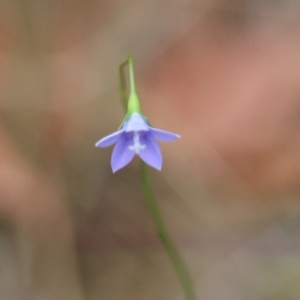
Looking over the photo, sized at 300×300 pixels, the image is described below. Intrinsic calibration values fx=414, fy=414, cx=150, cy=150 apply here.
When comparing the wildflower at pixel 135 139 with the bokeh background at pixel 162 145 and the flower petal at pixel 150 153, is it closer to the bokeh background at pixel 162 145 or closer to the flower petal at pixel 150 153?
the flower petal at pixel 150 153

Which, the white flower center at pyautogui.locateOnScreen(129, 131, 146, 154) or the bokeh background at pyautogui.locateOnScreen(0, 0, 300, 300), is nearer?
the white flower center at pyautogui.locateOnScreen(129, 131, 146, 154)

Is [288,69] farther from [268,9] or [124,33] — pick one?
[124,33]

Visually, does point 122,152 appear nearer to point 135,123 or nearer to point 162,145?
point 135,123

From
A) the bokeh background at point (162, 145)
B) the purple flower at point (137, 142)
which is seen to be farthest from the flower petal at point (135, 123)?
the bokeh background at point (162, 145)

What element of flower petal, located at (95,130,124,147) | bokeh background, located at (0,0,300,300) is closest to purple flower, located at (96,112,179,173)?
flower petal, located at (95,130,124,147)

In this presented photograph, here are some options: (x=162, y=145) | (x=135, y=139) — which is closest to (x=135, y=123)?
(x=135, y=139)

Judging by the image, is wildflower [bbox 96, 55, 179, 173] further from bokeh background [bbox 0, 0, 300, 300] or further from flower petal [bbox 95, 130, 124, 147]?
bokeh background [bbox 0, 0, 300, 300]

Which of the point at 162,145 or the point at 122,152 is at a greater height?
the point at 162,145
